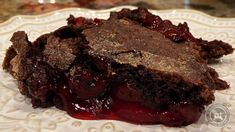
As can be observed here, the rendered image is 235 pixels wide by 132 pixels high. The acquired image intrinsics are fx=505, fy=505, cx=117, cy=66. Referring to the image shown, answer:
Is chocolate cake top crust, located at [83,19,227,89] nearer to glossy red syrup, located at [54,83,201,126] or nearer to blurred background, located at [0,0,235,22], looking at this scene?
glossy red syrup, located at [54,83,201,126]

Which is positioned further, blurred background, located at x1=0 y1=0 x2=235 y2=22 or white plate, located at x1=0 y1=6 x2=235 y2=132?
blurred background, located at x1=0 y1=0 x2=235 y2=22

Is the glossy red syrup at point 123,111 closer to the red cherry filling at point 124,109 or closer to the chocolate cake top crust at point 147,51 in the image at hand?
the red cherry filling at point 124,109

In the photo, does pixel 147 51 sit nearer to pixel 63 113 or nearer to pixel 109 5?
pixel 63 113

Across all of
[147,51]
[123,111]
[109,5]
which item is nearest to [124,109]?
[123,111]

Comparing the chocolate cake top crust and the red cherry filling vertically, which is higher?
the chocolate cake top crust

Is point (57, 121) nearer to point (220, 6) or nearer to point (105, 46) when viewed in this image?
point (105, 46)

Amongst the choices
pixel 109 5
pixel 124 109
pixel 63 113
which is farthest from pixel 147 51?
pixel 109 5

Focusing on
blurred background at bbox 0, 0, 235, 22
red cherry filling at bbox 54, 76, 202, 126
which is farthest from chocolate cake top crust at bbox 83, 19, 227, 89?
blurred background at bbox 0, 0, 235, 22

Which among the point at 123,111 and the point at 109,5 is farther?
the point at 109,5

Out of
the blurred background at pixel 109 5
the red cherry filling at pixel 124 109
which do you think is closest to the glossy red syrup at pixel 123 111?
the red cherry filling at pixel 124 109

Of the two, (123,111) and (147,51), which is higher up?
(147,51)
